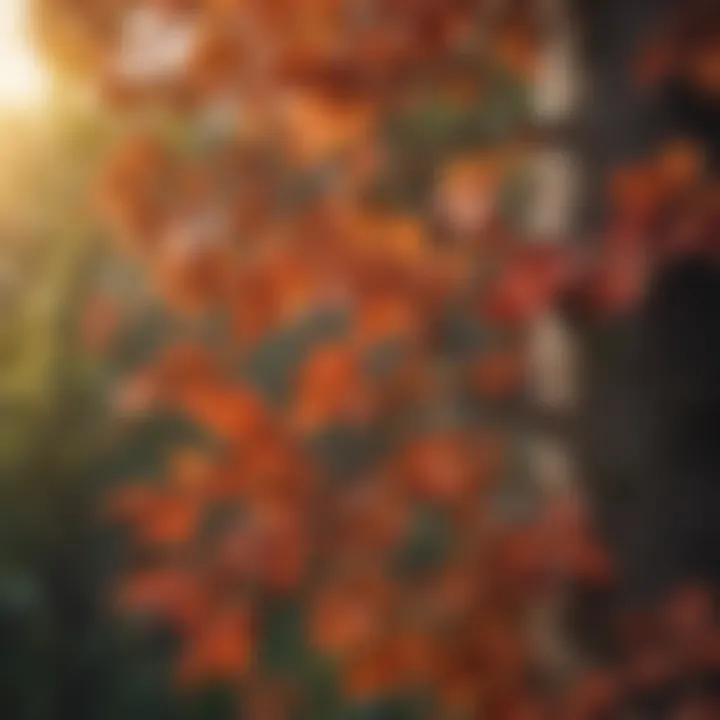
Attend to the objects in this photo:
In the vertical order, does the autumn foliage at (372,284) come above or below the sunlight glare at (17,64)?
below

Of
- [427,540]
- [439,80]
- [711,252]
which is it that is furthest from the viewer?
[427,540]

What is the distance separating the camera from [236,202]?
0.99 metres

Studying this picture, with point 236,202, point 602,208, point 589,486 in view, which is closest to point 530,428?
point 589,486

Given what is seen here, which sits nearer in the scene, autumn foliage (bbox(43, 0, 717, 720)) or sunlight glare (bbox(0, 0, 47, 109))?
autumn foliage (bbox(43, 0, 717, 720))

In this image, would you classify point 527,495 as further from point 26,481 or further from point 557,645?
point 26,481

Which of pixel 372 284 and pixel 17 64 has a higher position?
pixel 17 64

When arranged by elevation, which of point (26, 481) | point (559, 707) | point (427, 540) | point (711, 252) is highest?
point (26, 481)

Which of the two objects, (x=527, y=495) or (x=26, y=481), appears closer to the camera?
(x=527, y=495)

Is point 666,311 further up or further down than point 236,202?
further down

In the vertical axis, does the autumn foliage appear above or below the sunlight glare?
below

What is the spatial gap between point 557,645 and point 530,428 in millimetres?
157

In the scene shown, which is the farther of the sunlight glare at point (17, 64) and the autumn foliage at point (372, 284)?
the sunlight glare at point (17, 64)

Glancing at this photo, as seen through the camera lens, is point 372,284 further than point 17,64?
No

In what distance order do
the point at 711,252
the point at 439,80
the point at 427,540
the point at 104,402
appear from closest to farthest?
the point at 711,252, the point at 439,80, the point at 427,540, the point at 104,402
